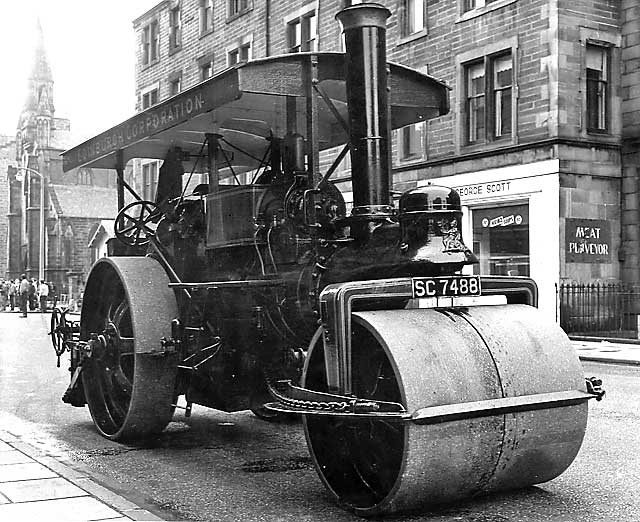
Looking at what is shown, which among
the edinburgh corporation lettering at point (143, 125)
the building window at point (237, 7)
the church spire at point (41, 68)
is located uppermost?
the church spire at point (41, 68)

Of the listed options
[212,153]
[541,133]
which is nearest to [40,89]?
[541,133]

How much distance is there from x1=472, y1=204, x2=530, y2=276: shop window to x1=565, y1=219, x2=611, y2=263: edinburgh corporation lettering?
102cm

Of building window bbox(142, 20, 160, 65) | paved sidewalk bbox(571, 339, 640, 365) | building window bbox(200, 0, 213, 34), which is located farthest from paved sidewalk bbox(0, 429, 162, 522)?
building window bbox(142, 20, 160, 65)

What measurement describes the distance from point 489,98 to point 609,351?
7323 mm

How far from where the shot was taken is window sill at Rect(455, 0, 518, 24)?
2005cm

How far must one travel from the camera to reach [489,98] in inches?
813

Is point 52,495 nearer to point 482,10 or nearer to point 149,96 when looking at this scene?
point 482,10

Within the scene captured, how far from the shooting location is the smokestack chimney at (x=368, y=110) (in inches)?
212

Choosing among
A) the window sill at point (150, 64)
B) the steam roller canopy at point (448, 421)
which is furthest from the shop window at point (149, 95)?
the steam roller canopy at point (448, 421)

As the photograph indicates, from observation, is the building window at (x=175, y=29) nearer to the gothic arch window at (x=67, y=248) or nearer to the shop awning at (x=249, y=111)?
the shop awning at (x=249, y=111)

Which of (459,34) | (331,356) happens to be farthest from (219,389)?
(459,34)

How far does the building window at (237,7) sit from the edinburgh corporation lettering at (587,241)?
14722 millimetres

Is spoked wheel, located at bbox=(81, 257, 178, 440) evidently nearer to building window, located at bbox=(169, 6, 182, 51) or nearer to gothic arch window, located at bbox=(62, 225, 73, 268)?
building window, located at bbox=(169, 6, 182, 51)

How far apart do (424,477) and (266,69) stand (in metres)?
2.65
